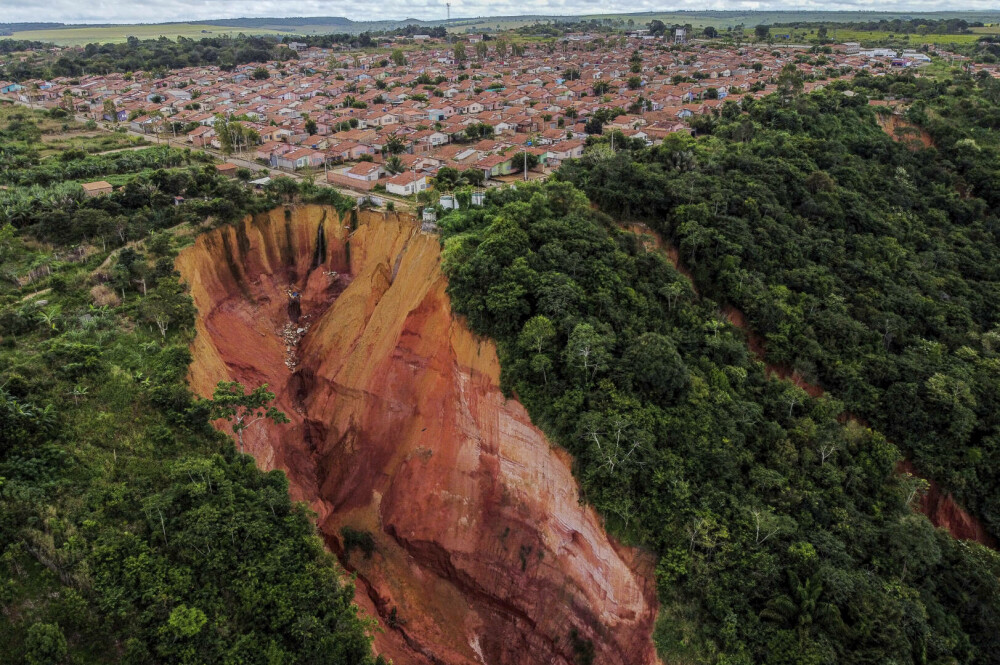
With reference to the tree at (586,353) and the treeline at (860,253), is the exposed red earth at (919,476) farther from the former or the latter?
the tree at (586,353)

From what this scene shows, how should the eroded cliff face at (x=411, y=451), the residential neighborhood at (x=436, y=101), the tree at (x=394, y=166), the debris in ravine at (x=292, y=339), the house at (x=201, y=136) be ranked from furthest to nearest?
the house at (x=201, y=136) → the residential neighborhood at (x=436, y=101) → the tree at (x=394, y=166) → the debris in ravine at (x=292, y=339) → the eroded cliff face at (x=411, y=451)

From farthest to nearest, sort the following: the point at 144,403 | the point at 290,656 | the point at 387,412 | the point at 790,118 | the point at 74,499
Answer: the point at 790,118, the point at 387,412, the point at 144,403, the point at 74,499, the point at 290,656

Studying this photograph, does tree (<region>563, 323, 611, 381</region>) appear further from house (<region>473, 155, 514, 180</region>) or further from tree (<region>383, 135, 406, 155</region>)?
tree (<region>383, 135, 406, 155</region>)

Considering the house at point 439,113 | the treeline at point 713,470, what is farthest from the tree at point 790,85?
the house at point 439,113

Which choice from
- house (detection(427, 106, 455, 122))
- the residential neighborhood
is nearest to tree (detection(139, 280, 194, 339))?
the residential neighborhood

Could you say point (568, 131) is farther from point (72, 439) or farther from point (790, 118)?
point (72, 439)

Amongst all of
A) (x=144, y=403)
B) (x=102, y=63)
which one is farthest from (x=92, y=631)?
(x=102, y=63)

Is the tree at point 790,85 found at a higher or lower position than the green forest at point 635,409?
higher
